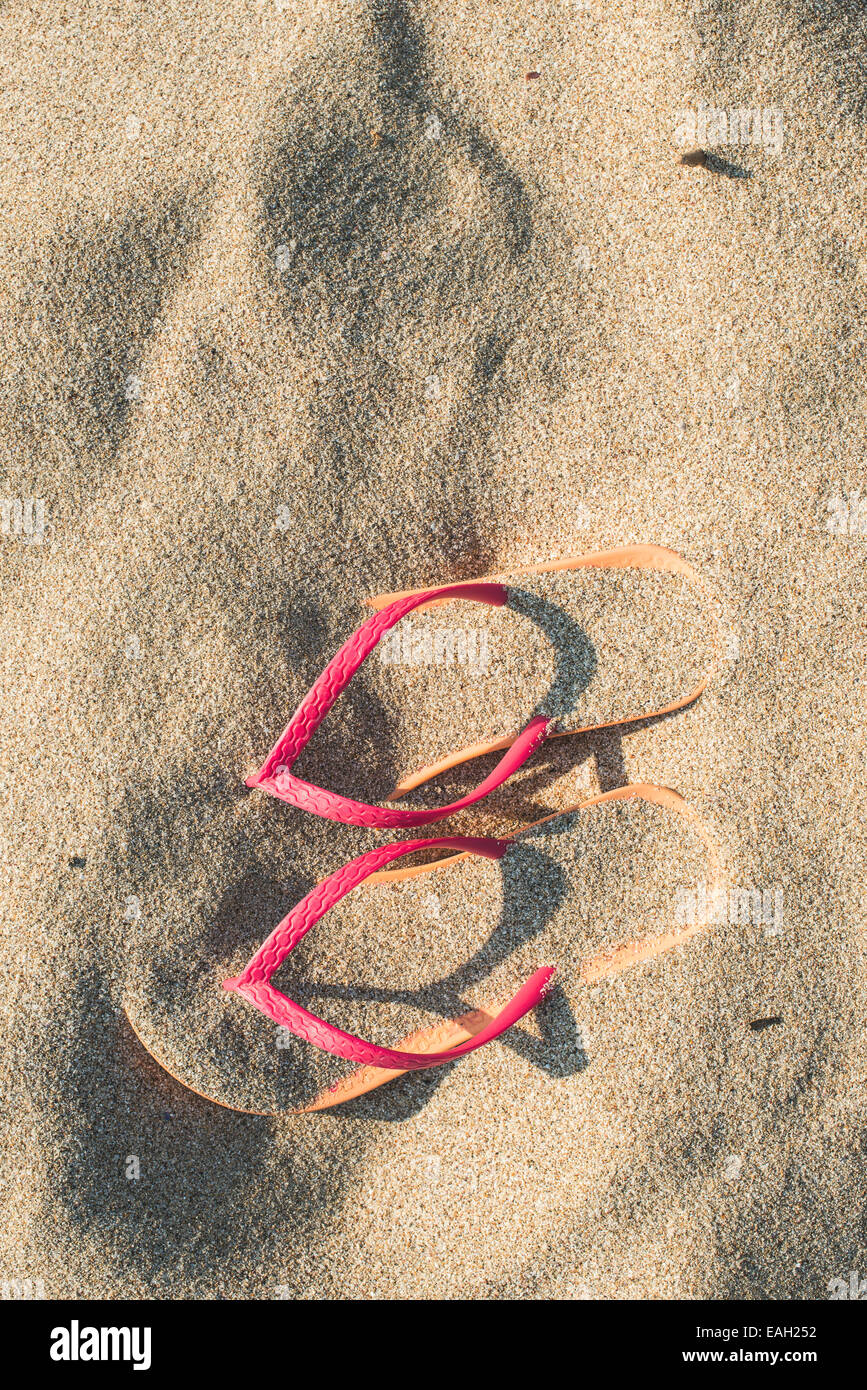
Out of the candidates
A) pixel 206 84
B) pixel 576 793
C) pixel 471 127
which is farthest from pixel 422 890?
pixel 206 84

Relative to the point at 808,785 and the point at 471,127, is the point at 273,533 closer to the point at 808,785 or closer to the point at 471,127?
the point at 471,127

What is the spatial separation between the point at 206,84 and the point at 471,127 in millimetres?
A: 652

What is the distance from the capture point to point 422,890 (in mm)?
1957

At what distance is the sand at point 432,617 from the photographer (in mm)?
1884

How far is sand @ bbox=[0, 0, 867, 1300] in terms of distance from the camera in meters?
1.88
